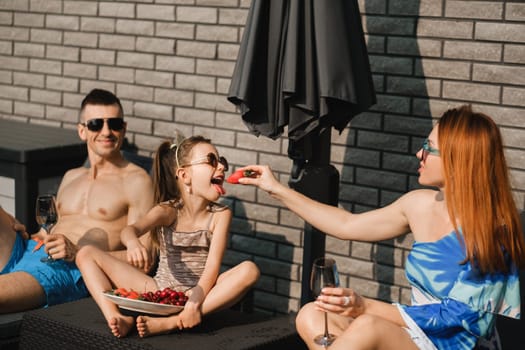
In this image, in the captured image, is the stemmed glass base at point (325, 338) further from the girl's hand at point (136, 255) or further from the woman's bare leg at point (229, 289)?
the girl's hand at point (136, 255)

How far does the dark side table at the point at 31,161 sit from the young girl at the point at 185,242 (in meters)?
1.54

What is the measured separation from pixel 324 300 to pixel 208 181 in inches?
56.5

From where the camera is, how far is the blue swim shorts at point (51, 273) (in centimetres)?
548

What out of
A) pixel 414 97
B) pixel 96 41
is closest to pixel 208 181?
pixel 414 97

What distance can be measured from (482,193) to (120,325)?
1812 mm

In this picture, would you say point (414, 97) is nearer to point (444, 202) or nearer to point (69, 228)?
point (444, 202)

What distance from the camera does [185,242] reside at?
16.9ft

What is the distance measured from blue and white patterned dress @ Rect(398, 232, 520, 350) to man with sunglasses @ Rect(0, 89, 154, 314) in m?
1.93

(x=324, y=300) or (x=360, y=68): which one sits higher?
(x=360, y=68)

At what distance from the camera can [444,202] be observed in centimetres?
410

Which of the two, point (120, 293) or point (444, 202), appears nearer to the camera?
point (444, 202)

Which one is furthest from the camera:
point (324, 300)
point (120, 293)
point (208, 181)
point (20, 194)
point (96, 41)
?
point (96, 41)

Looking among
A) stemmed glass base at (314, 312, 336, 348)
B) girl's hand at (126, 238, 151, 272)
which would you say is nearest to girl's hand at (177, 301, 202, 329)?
girl's hand at (126, 238, 151, 272)

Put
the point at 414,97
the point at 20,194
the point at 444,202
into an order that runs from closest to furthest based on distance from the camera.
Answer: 1. the point at 444,202
2. the point at 414,97
3. the point at 20,194
